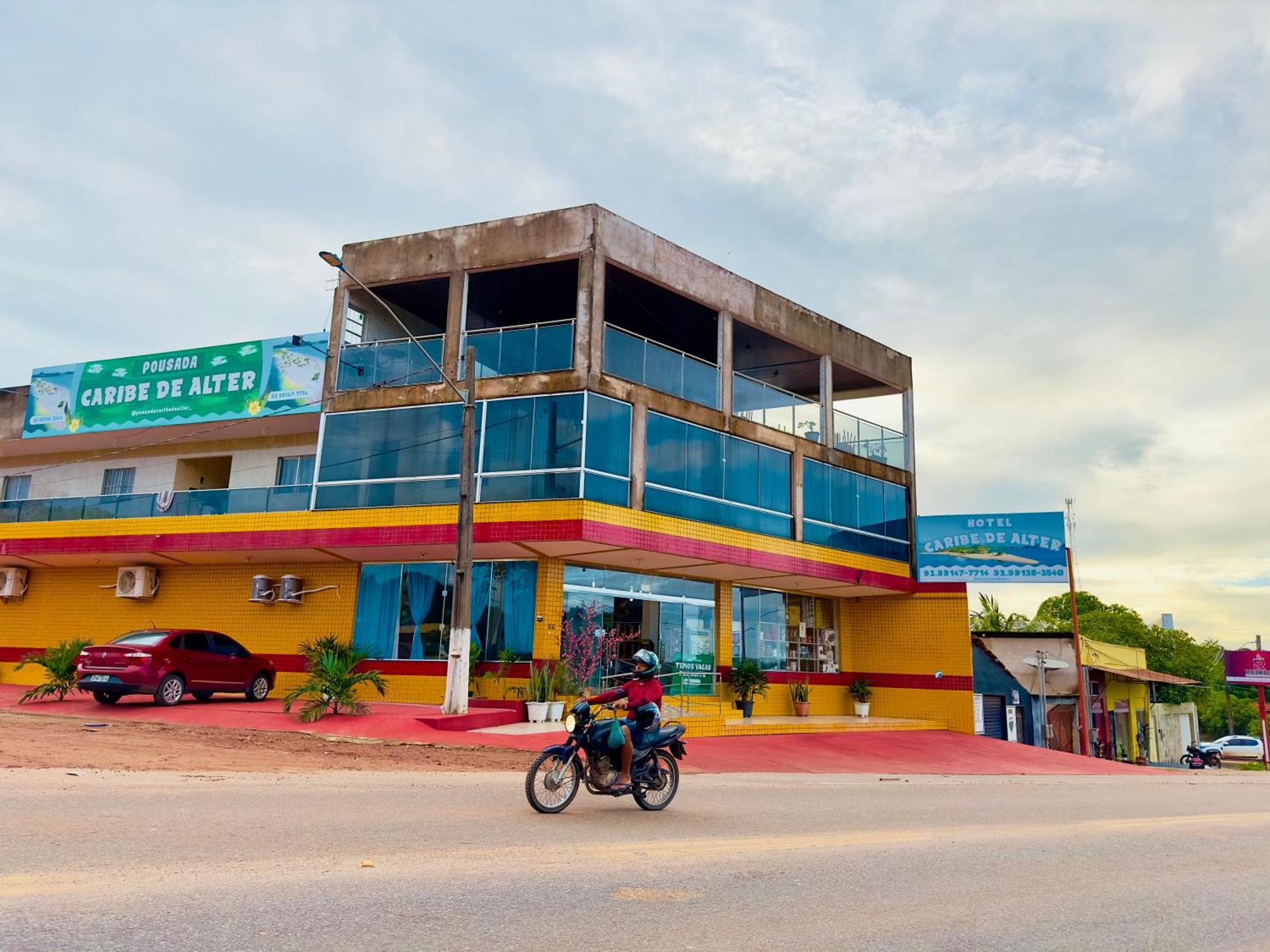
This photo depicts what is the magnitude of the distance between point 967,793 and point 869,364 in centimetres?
1697

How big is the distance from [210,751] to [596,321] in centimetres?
1130

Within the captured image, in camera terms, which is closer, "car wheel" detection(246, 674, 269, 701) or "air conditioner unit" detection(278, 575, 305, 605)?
"car wheel" detection(246, 674, 269, 701)

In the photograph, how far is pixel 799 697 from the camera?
1046 inches

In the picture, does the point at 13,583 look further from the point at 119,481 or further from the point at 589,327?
the point at 589,327

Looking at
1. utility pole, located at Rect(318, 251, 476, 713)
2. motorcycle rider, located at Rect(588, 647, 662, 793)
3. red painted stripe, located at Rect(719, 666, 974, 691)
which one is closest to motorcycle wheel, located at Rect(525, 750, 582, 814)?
motorcycle rider, located at Rect(588, 647, 662, 793)

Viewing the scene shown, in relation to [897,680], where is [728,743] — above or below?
below

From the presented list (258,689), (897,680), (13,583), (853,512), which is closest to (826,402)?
(853,512)

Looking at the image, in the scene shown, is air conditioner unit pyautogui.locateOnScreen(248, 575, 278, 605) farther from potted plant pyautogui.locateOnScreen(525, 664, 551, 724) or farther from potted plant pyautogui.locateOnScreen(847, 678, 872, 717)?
potted plant pyautogui.locateOnScreen(847, 678, 872, 717)

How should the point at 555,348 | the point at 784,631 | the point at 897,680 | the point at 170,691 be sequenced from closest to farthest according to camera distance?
the point at 170,691
the point at 555,348
the point at 784,631
the point at 897,680

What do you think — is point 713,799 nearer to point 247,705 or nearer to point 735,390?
point 247,705

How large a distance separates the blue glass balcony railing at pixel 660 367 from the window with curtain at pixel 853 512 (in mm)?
4101

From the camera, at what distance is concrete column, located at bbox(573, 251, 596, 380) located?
2092 cm

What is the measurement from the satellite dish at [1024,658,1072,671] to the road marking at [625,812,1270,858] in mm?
24910

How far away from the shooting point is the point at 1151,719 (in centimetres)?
Answer: 4759
